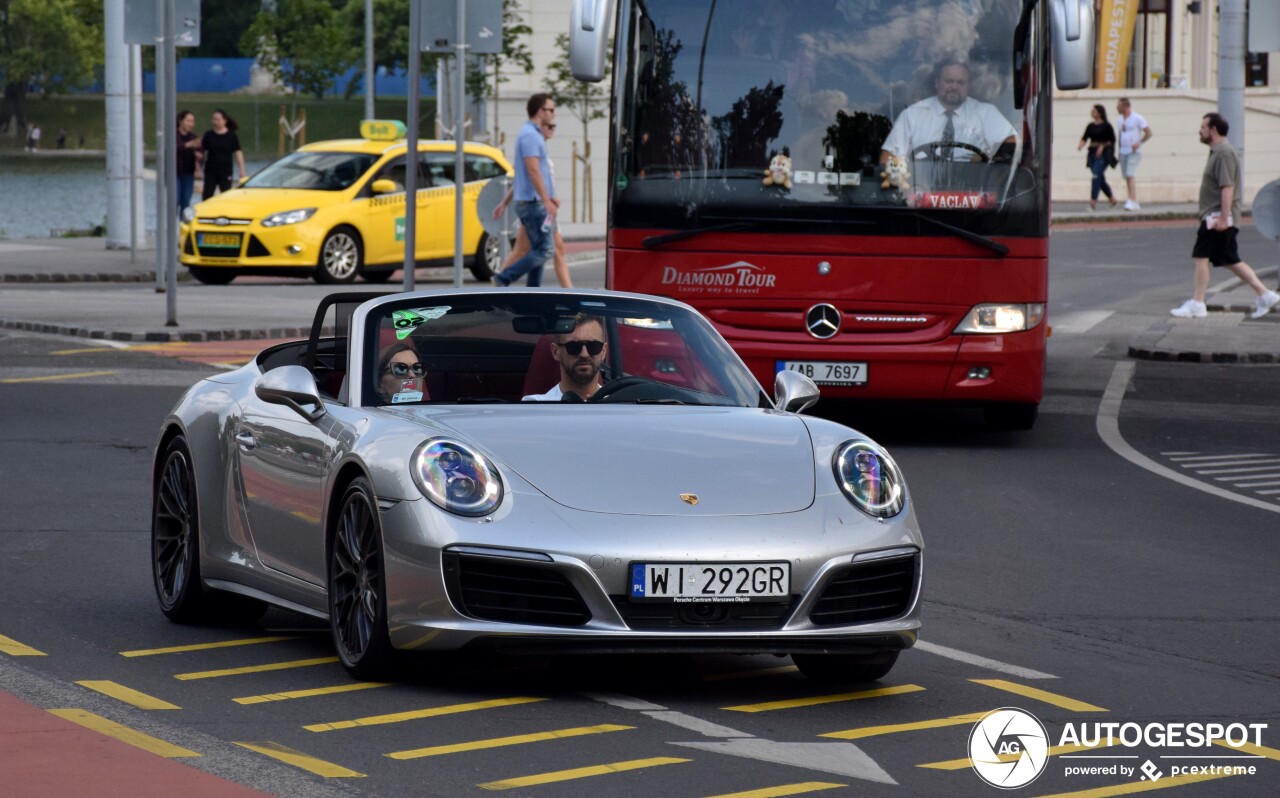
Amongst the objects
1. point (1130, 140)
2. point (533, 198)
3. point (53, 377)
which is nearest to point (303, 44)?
point (1130, 140)

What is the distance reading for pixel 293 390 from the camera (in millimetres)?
7312

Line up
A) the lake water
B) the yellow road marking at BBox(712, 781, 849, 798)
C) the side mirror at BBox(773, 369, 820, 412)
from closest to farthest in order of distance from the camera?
1. the yellow road marking at BBox(712, 781, 849, 798)
2. the side mirror at BBox(773, 369, 820, 412)
3. the lake water

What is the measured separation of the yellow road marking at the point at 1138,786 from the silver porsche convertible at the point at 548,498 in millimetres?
1161

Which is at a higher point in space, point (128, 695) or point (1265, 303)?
point (1265, 303)

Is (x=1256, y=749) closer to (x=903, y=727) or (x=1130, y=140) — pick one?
(x=903, y=727)

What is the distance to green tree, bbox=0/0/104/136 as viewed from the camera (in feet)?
395

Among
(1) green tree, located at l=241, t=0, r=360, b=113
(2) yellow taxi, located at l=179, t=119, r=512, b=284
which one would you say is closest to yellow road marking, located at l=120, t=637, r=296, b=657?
(2) yellow taxi, located at l=179, t=119, r=512, b=284

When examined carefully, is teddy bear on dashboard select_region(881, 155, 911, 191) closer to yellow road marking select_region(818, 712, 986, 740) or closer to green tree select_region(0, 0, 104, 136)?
yellow road marking select_region(818, 712, 986, 740)

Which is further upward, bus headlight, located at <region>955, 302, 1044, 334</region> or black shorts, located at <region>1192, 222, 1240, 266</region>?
black shorts, located at <region>1192, 222, 1240, 266</region>

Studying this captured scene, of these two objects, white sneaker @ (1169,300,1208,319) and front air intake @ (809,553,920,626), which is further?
white sneaker @ (1169,300,1208,319)

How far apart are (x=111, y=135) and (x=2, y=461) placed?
2120cm

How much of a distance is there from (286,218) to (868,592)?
21.3 metres

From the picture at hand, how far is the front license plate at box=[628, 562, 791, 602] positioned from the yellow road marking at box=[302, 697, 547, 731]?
0.52 meters

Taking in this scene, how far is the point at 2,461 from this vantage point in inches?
496
